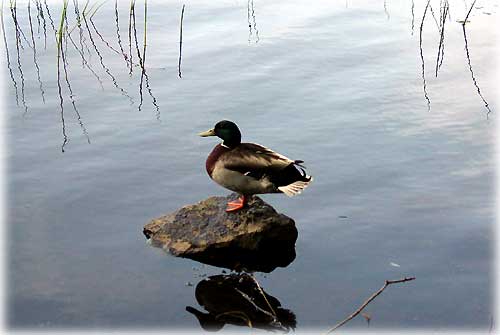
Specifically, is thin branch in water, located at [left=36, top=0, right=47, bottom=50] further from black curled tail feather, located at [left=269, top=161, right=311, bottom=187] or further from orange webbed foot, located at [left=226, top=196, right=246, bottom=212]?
black curled tail feather, located at [left=269, top=161, right=311, bottom=187]

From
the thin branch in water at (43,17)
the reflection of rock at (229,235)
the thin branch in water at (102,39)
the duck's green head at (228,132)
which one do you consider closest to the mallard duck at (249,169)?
the duck's green head at (228,132)

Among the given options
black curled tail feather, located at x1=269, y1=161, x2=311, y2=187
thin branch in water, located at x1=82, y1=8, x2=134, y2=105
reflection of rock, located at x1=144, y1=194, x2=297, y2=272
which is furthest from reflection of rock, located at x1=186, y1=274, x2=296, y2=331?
thin branch in water, located at x1=82, y1=8, x2=134, y2=105

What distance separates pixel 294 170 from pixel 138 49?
4.14 m

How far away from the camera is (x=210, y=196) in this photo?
21.1 ft

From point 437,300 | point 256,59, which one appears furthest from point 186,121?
point 437,300

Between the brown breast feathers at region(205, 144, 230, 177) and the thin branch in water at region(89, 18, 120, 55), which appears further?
the thin branch in water at region(89, 18, 120, 55)

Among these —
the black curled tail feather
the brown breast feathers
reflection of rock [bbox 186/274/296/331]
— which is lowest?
reflection of rock [bbox 186/274/296/331]

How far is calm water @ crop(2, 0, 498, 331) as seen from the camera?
528 centimetres

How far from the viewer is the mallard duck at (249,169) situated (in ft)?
18.8

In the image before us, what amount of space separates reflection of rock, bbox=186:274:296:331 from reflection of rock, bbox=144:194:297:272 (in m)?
0.25

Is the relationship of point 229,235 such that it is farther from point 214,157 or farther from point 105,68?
point 105,68

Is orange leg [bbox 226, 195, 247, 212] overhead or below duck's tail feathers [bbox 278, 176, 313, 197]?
below

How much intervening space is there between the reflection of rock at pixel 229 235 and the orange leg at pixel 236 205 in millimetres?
31

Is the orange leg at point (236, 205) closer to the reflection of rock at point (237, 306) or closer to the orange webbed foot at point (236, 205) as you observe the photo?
the orange webbed foot at point (236, 205)
